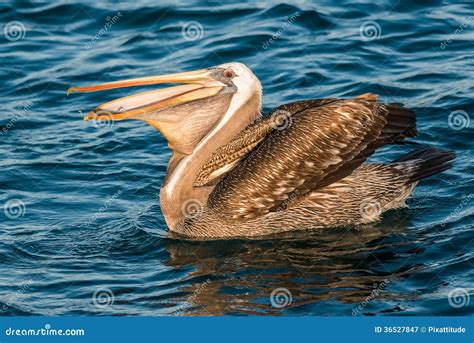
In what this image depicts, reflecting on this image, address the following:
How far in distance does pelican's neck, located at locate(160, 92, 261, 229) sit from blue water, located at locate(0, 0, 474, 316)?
1.22 ft

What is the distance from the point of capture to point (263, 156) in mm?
9852

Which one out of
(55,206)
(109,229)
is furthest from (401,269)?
(55,206)

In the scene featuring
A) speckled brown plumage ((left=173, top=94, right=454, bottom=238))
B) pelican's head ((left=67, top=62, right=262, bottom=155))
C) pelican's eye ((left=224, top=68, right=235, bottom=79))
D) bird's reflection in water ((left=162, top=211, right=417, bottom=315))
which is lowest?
bird's reflection in water ((left=162, top=211, right=417, bottom=315))

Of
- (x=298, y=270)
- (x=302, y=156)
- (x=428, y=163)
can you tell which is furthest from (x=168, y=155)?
(x=298, y=270)

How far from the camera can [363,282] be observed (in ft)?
29.4

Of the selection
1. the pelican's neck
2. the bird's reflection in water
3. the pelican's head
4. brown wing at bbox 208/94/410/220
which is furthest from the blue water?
the pelican's head

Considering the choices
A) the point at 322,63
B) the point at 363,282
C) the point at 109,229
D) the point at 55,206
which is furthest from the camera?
the point at 322,63

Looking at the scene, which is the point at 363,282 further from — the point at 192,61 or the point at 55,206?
the point at 192,61

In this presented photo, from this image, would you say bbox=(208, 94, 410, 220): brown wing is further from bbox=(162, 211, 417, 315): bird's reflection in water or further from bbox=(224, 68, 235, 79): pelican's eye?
bbox=(224, 68, 235, 79): pelican's eye

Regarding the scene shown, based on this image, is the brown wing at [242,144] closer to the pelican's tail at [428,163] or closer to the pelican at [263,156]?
the pelican at [263,156]

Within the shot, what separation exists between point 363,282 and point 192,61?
6649 millimetres

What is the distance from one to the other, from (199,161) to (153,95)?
0.82 m

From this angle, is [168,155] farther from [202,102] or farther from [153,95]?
[153,95]

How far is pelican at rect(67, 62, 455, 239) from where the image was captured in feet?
32.6
